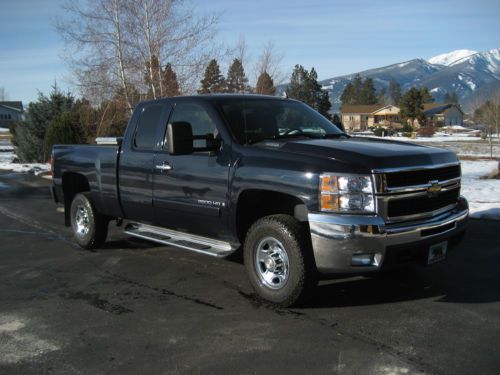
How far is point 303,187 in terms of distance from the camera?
447 centimetres

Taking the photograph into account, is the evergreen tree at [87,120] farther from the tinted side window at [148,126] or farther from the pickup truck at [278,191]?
the tinted side window at [148,126]

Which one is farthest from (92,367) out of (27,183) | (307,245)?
(27,183)

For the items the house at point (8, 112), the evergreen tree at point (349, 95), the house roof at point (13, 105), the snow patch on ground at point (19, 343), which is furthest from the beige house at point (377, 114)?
the snow patch on ground at point (19, 343)

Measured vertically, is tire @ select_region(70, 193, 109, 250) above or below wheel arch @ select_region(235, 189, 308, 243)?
below

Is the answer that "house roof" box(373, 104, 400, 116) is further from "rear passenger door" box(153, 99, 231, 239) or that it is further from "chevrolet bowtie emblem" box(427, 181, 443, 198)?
"chevrolet bowtie emblem" box(427, 181, 443, 198)

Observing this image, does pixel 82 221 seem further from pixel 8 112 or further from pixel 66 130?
pixel 8 112

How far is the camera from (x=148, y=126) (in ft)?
20.6

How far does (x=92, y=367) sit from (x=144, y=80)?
13699 mm

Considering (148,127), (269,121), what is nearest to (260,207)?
(269,121)

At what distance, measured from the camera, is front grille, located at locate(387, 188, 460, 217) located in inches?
173

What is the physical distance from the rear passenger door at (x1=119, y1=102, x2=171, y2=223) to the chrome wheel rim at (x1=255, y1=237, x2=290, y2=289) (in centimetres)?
169

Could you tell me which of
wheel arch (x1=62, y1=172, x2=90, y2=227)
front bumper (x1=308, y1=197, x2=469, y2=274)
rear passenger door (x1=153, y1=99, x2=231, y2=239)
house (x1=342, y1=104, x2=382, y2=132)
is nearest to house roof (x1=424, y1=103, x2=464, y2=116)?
house (x1=342, y1=104, x2=382, y2=132)

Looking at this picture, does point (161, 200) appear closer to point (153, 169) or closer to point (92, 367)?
point (153, 169)

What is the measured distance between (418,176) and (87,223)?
4.53m
